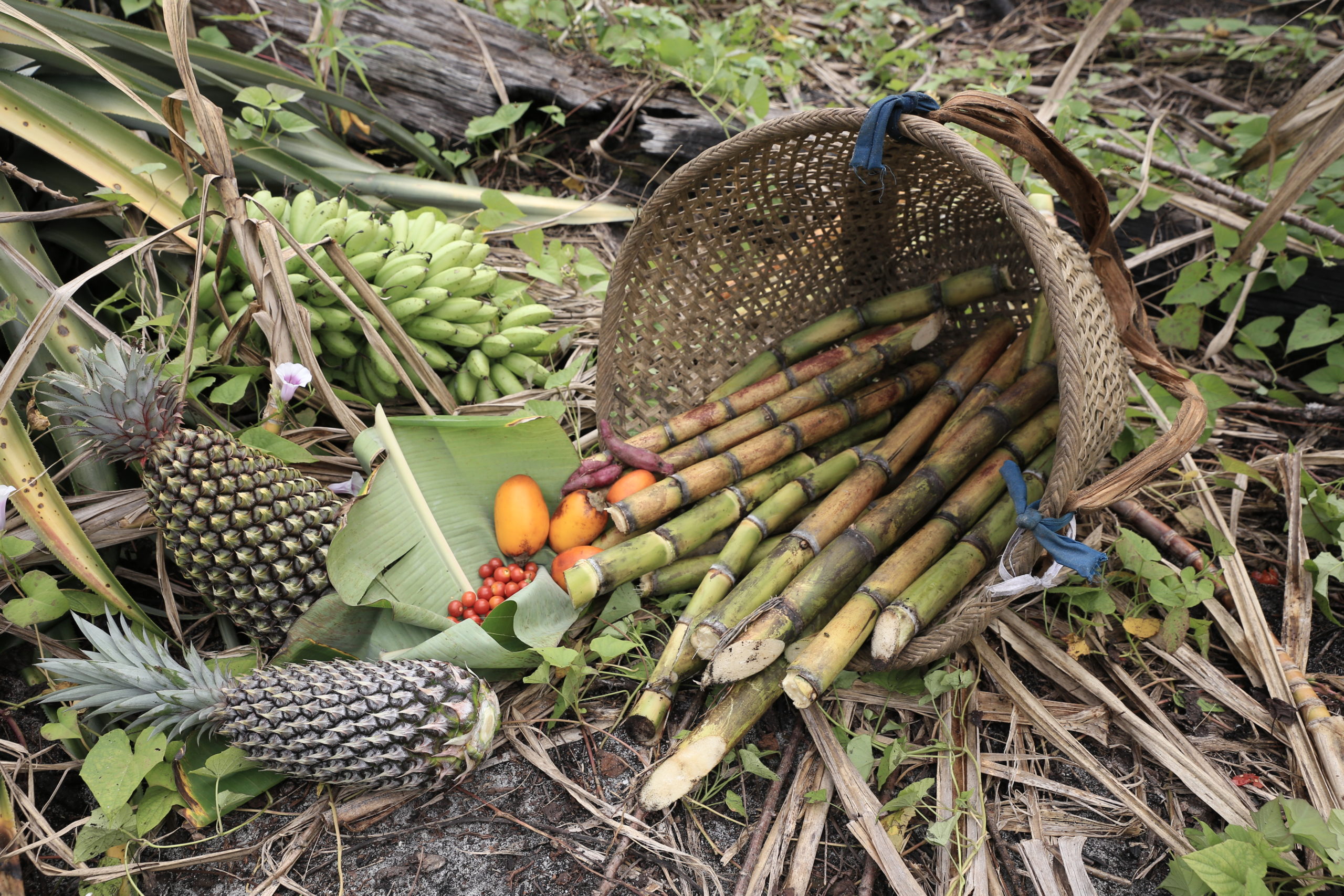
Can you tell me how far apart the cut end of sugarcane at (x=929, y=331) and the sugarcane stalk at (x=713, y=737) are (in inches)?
35.5

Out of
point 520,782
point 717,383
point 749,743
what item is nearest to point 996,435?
point 717,383

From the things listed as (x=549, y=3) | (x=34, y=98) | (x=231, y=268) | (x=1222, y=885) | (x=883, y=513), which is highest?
(x=549, y=3)

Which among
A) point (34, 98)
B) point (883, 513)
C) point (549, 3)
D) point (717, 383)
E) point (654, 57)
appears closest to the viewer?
point (883, 513)

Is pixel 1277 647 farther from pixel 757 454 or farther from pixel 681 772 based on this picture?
pixel 681 772

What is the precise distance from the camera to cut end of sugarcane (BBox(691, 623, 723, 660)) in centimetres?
153

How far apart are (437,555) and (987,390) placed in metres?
1.34

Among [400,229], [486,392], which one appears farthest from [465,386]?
[400,229]

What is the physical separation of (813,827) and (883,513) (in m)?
0.65

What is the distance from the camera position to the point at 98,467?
1.82 meters

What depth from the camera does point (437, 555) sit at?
1.75 metres

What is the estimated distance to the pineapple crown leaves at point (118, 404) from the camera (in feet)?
4.51

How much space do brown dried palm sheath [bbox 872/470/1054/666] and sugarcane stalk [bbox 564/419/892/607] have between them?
17.6 inches

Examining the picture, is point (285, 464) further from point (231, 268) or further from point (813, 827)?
point (813, 827)

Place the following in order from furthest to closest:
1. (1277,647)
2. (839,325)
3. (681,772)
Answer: (839,325) < (1277,647) < (681,772)
